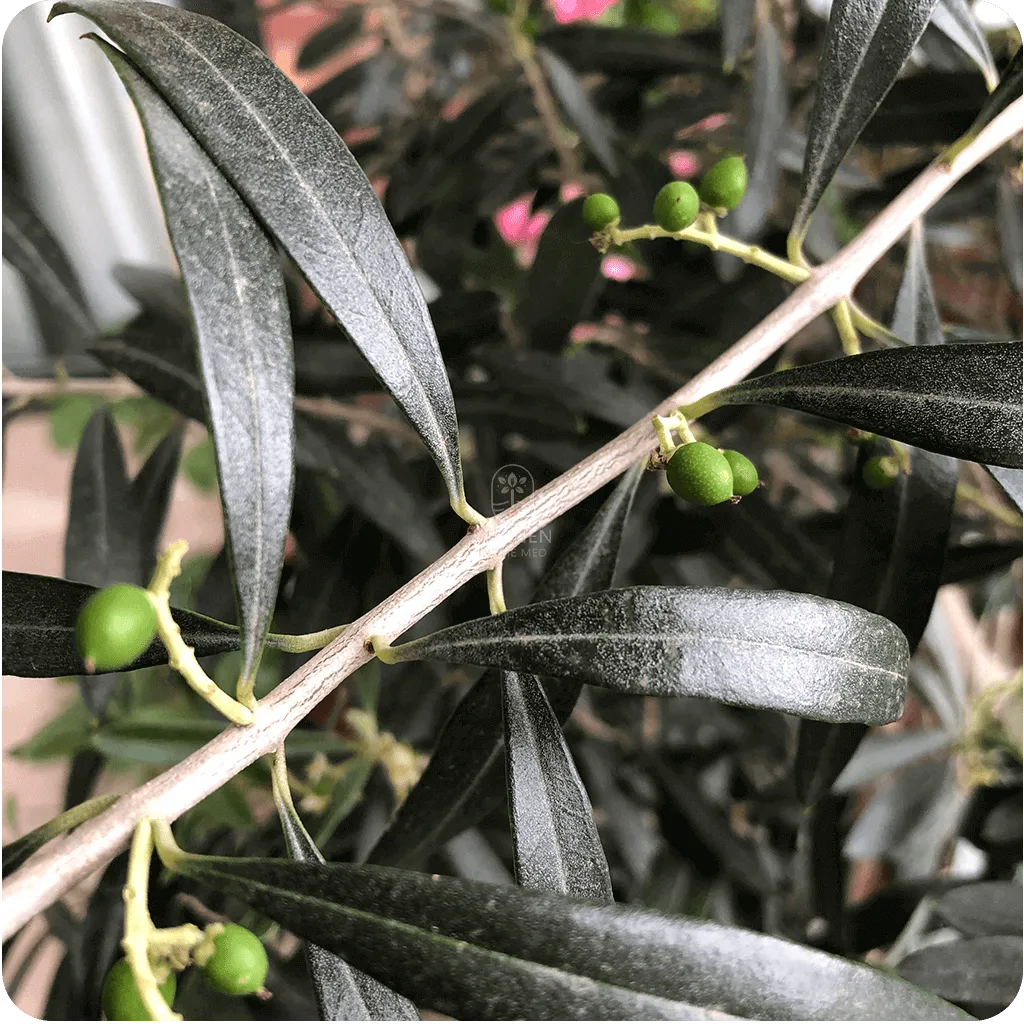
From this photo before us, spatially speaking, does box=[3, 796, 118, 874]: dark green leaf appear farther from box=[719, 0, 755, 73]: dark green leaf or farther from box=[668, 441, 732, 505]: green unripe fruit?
box=[719, 0, 755, 73]: dark green leaf

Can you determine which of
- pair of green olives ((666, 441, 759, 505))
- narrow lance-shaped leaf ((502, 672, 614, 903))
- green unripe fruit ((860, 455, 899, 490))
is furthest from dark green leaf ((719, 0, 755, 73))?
narrow lance-shaped leaf ((502, 672, 614, 903))

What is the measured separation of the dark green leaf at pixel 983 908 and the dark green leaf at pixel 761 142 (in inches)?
25.9

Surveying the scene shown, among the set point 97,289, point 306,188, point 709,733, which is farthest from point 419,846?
point 97,289

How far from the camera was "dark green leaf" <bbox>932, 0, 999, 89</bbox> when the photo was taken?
596mm

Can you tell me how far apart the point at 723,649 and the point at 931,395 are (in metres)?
0.17

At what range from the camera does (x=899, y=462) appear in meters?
0.56

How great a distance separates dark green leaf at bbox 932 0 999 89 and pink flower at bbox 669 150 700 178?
482 millimetres

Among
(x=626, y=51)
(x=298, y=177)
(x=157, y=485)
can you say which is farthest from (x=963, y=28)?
(x=157, y=485)

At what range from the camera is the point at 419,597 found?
0.43m

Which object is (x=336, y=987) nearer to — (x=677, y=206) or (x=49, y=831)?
(x=49, y=831)

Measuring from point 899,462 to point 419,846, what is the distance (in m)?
0.43

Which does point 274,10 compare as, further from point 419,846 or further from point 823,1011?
point 823,1011

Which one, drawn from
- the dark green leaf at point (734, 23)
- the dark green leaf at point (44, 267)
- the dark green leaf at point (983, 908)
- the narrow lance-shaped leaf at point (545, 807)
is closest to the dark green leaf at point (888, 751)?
the dark green leaf at point (983, 908)

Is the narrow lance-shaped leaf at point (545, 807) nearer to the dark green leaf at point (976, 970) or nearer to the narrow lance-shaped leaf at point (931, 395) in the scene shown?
the narrow lance-shaped leaf at point (931, 395)
